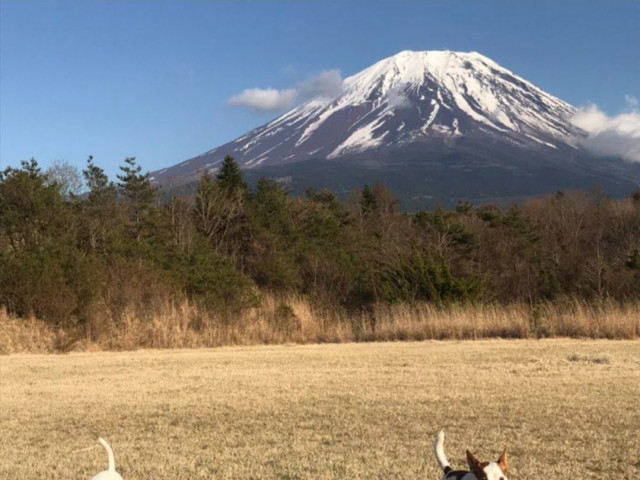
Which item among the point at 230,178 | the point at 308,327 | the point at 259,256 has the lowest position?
the point at 308,327

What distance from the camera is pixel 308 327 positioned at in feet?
60.5

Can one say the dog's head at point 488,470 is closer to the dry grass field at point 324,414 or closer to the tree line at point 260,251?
the dry grass field at point 324,414

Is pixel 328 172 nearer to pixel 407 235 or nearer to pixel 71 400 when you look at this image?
pixel 407 235

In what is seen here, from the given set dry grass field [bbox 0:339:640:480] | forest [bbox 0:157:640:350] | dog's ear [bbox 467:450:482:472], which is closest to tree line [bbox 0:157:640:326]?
forest [bbox 0:157:640:350]

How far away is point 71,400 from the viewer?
9.71 m

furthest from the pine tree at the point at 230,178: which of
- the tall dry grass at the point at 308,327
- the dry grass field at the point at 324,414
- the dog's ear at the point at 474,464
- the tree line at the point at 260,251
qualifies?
the dog's ear at the point at 474,464

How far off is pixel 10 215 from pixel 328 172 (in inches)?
6240

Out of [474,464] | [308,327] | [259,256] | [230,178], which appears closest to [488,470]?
[474,464]

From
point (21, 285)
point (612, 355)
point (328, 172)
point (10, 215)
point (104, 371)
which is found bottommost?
point (612, 355)

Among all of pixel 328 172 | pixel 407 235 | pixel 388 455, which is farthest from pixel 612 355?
pixel 328 172

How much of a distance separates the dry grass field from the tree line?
454 cm

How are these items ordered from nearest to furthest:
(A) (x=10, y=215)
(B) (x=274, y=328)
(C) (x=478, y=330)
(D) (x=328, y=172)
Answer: (C) (x=478, y=330)
(B) (x=274, y=328)
(A) (x=10, y=215)
(D) (x=328, y=172)

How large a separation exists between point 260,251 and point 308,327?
9.80m

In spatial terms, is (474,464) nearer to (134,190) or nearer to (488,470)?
(488,470)
